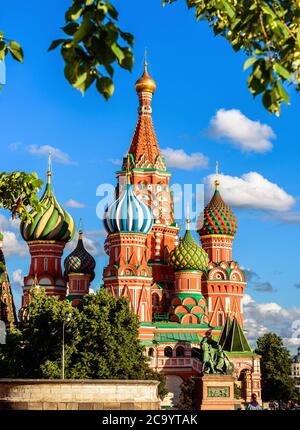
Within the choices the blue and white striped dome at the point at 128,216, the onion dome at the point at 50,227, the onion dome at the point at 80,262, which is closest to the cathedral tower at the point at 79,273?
the onion dome at the point at 80,262

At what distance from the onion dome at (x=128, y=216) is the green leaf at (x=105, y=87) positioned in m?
44.3

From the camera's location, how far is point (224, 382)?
90.2ft

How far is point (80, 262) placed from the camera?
5531 cm

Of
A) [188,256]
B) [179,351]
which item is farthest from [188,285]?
[179,351]

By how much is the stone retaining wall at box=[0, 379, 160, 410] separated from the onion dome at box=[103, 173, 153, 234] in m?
30.7

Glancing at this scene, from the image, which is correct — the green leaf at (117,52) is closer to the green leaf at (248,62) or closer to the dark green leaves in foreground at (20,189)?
the green leaf at (248,62)

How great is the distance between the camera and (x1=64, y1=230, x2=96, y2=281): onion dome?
55.2m

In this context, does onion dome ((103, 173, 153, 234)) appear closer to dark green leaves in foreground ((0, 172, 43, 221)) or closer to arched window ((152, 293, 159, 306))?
arched window ((152, 293, 159, 306))

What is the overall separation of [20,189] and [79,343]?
79.5ft

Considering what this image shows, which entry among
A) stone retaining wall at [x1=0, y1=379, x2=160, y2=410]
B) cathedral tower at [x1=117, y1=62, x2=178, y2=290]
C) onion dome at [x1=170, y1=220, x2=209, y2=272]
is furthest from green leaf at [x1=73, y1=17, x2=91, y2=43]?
cathedral tower at [x1=117, y1=62, x2=178, y2=290]

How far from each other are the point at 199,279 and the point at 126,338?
16526 millimetres

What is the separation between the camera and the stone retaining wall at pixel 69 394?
760 inches
